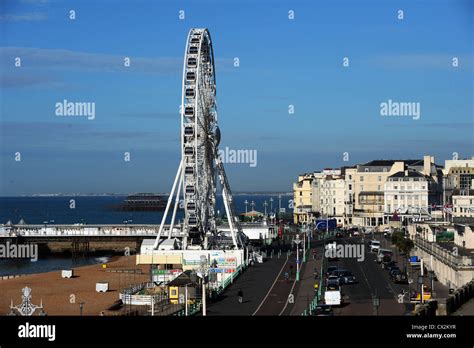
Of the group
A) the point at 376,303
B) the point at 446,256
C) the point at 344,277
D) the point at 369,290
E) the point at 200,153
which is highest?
the point at 200,153

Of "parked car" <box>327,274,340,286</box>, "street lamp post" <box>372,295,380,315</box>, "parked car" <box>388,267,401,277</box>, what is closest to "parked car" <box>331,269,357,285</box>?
"parked car" <box>327,274,340,286</box>

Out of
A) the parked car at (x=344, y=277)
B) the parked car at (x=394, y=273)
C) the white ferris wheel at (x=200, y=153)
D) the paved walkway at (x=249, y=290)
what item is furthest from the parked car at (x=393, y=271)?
the white ferris wheel at (x=200, y=153)

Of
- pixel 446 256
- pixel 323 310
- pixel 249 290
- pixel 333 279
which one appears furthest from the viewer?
pixel 446 256

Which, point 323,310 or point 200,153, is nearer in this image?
point 323,310

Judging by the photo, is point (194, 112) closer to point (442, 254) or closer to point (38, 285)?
point (38, 285)

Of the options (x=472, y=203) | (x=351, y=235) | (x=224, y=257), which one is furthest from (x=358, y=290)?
(x=351, y=235)

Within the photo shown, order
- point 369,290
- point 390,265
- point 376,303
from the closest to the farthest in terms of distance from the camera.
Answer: point 376,303
point 369,290
point 390,265

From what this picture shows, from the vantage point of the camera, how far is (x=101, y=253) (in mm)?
106125

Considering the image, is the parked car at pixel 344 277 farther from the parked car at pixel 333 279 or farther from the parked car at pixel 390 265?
the parked car at pixel 390 265

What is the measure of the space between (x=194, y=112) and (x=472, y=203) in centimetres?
3388

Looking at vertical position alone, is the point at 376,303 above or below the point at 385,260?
above

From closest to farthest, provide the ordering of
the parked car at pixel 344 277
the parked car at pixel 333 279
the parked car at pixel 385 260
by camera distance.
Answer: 1. the parked car at pixel 333 279
2. the parked car at pixel 344 277
3. the parked car at pixel 385 260

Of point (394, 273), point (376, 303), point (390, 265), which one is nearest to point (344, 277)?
point (394, 273)

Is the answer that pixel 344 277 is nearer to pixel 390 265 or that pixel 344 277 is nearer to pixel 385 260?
pixel 390 265
